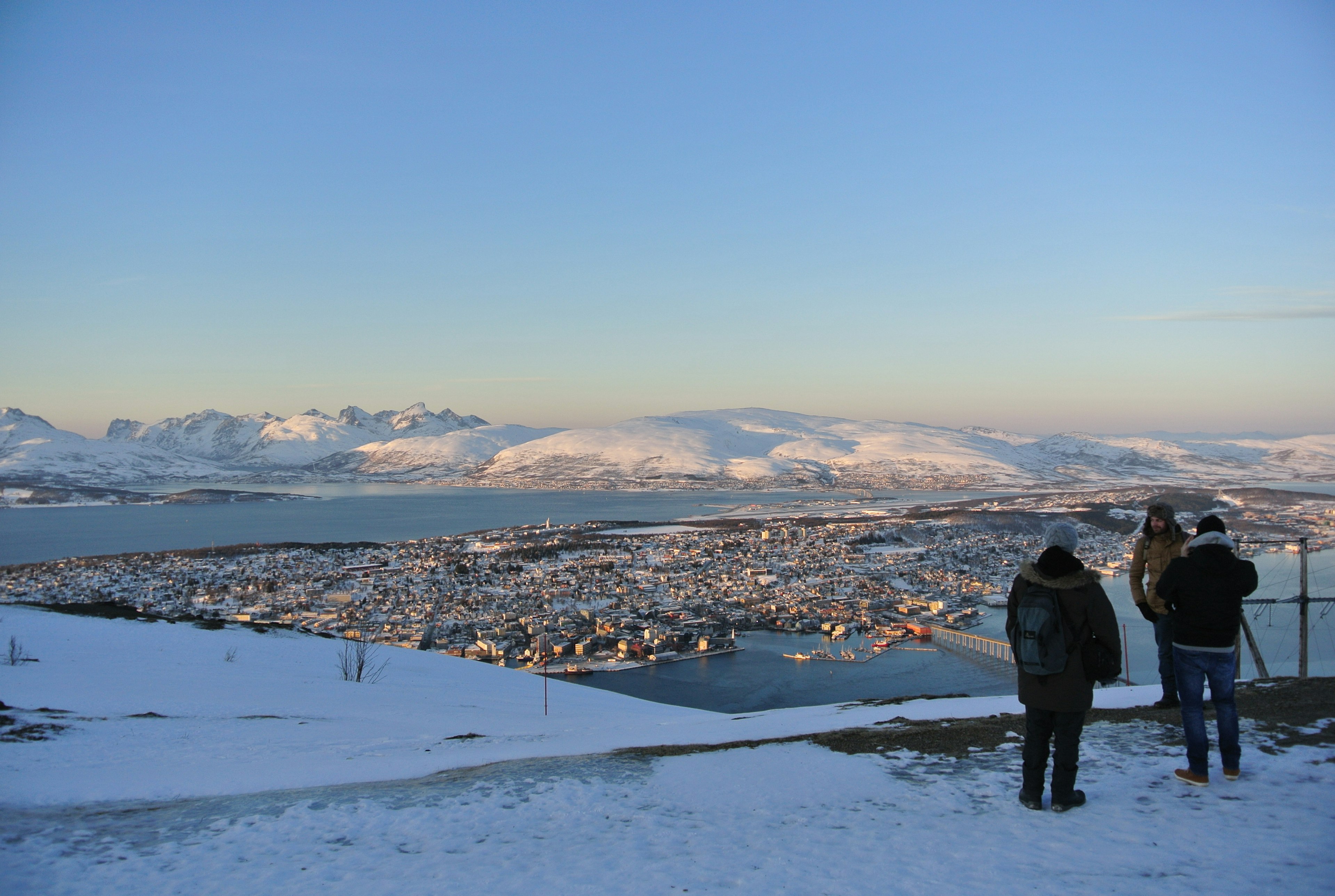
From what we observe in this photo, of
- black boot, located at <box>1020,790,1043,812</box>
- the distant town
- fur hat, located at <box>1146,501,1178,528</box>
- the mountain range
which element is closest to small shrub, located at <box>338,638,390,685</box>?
the distant town

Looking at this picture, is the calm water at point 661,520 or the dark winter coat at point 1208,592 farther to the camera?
the calm water at point 661,520

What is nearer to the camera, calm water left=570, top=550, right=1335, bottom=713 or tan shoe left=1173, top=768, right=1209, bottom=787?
tan shoe left=1173, top=768, right=1209, bottom=787

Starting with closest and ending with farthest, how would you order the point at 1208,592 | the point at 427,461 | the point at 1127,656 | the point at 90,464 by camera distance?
the point at 1208,592
the point at 1127,656
the point at 90,464
the point at 427,461

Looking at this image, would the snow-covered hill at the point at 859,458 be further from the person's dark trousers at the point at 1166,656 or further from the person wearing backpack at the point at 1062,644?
the person wearing backpack at the point at 1062,644

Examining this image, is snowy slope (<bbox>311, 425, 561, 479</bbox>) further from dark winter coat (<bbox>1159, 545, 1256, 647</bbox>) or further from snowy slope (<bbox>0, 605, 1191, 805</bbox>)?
dark winter coat (<bbox>1159, 545, 1256, 647</bbox>)

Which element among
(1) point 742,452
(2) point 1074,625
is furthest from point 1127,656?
(1) point 742,452

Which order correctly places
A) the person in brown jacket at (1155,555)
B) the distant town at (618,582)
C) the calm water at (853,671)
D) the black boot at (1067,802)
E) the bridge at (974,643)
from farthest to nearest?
the distant town at (618,582)
the bridge at (974,643)
the calm water at (853,671)
the person in brown jacket at (1155,555)
the black boot at (1067,802)

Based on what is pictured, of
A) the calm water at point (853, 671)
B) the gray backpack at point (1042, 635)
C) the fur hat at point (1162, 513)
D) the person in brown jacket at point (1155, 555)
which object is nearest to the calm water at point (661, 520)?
the calm water at point (853, 671)

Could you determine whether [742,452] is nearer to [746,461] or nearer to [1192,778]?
[746,461]
